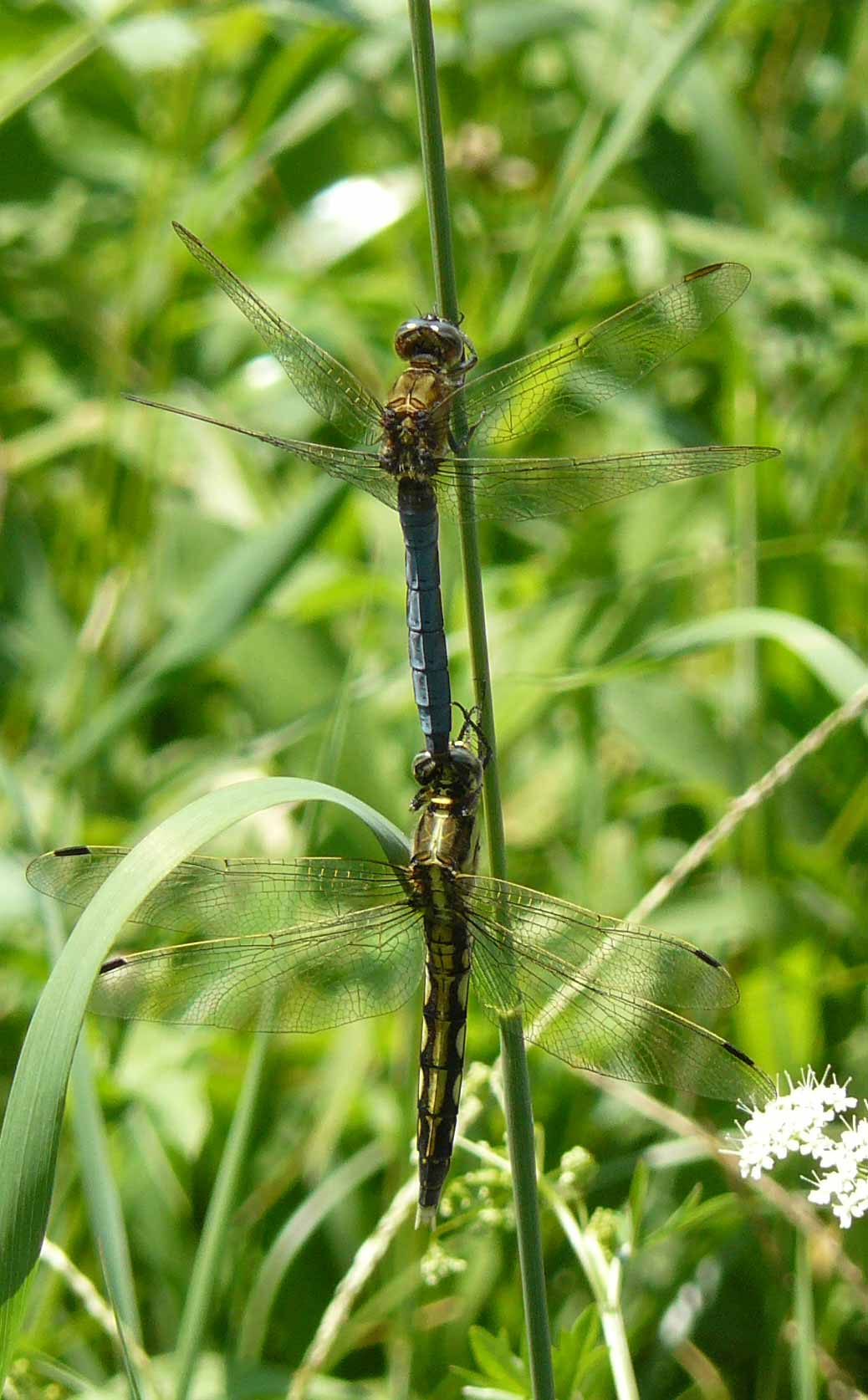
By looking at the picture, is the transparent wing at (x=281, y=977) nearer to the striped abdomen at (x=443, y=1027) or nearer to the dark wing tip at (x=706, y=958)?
the striped abdomen at (x=443, y=1027)

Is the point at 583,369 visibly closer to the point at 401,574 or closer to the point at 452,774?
the point at 452,774

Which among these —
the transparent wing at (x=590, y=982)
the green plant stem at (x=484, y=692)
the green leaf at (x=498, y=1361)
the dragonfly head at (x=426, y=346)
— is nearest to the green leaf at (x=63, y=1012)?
the green plant stem at (x=484, y=692)

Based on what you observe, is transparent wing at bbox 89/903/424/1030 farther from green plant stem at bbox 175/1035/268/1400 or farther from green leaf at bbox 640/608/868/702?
green leaf at bbox 640/608/868/702

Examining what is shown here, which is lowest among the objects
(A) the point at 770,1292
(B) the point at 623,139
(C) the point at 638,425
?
(A) the point at 770,1292

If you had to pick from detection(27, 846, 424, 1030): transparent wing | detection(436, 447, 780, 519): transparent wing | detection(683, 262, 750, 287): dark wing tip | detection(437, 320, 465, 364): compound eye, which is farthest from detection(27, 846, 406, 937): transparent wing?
detection(683, 262, 750, 287): dark wing tip

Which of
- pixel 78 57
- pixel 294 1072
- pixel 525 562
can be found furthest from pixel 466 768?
pixel 78 57

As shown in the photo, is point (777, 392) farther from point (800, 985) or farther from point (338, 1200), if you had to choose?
point (338, 1200)

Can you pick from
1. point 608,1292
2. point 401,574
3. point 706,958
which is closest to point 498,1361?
point 608,1292
